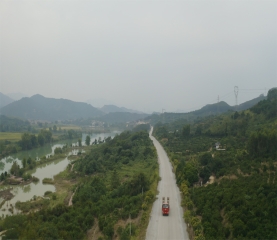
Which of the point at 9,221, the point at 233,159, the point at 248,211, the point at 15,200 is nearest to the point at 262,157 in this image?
the point at 233,159

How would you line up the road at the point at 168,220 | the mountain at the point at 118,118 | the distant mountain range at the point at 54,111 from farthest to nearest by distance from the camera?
the distant mountain range at the point at 54,111 → the mountain at the point at 118,118 → the road at the point at 168,220

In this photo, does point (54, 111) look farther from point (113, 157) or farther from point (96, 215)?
point (96, 215)

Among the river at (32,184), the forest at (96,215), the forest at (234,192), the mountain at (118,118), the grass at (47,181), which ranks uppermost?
the mountain at (118,118)

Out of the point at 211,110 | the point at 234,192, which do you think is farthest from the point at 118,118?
the point at 234,192

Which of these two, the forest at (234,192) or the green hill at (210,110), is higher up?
the green hill at (210,110)

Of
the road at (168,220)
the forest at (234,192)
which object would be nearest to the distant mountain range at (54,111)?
the forest at (234,192)

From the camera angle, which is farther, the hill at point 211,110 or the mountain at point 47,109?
the mountain at point 47,109

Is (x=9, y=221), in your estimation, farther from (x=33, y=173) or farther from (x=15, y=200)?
(x=33, y=173)

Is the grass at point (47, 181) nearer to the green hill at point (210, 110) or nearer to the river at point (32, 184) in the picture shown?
the river at point (32, 184)

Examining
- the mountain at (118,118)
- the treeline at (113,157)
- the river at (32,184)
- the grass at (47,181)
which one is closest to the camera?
the river at (32,184)
